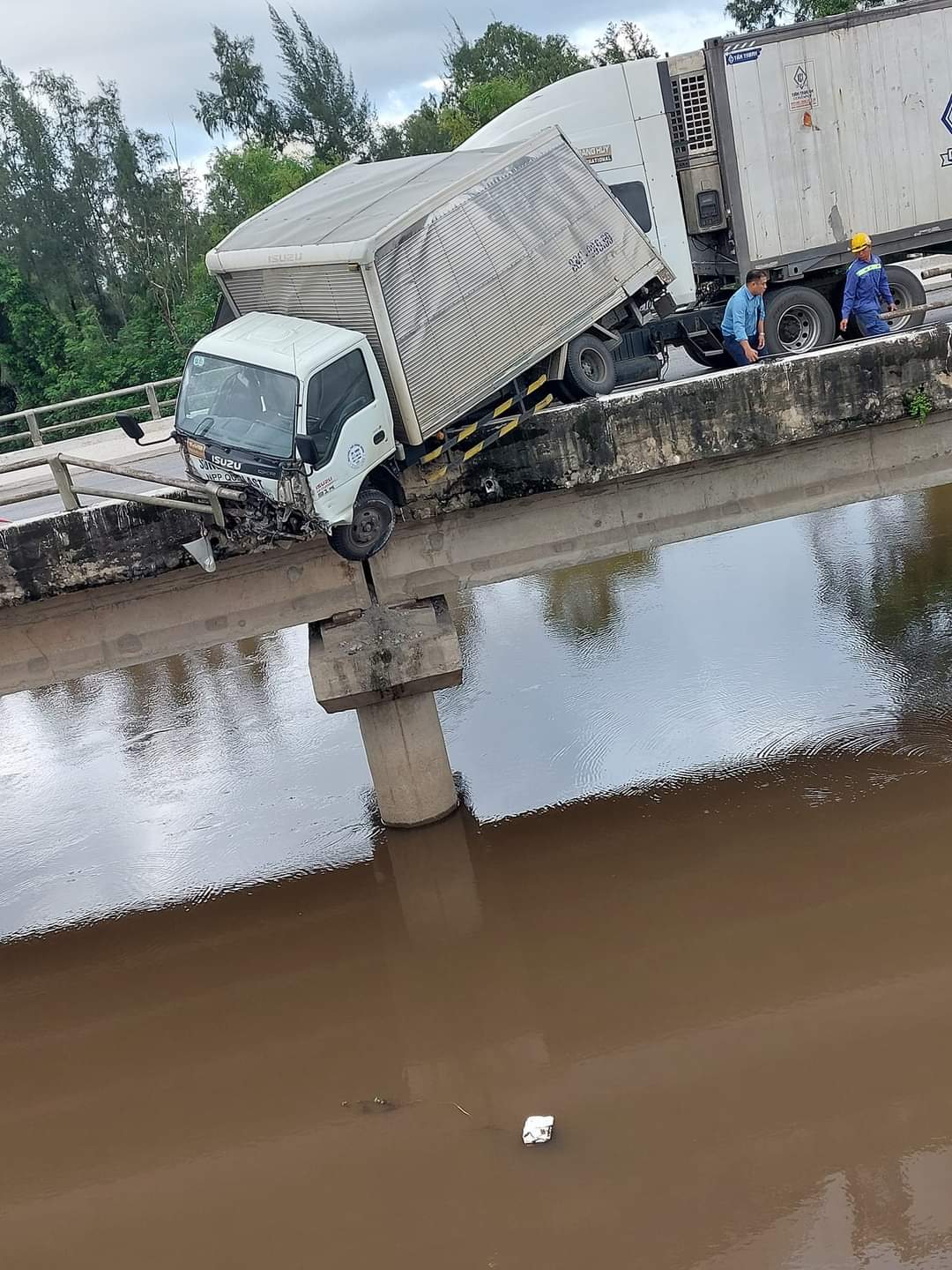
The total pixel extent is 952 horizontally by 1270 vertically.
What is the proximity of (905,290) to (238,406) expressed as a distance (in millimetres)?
7090

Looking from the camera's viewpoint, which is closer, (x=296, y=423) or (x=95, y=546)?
(x=296, y=423)

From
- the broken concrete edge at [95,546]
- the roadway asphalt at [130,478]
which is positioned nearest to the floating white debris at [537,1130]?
the broken concrete edge at [95,546]

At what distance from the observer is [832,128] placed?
37.3 ft

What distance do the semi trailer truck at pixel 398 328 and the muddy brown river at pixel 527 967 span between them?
11.5 ft

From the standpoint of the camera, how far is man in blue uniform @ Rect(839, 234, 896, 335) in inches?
426

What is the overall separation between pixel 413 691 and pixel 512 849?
1.75 metres

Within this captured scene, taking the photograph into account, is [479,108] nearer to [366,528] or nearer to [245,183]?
[245,183]

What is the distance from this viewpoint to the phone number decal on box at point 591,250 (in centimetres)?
995

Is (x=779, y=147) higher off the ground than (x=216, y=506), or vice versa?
(x=779, y=147)

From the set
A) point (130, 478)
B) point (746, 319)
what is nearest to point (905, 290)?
point (746, 319)

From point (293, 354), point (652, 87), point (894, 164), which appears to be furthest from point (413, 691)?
point (894, 164)

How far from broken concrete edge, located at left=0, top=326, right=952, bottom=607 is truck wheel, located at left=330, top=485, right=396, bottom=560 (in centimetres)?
39

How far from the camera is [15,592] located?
9.33 m

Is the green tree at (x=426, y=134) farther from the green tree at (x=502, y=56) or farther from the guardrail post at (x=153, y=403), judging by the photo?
the guardrail post at (x=153, y=403)
